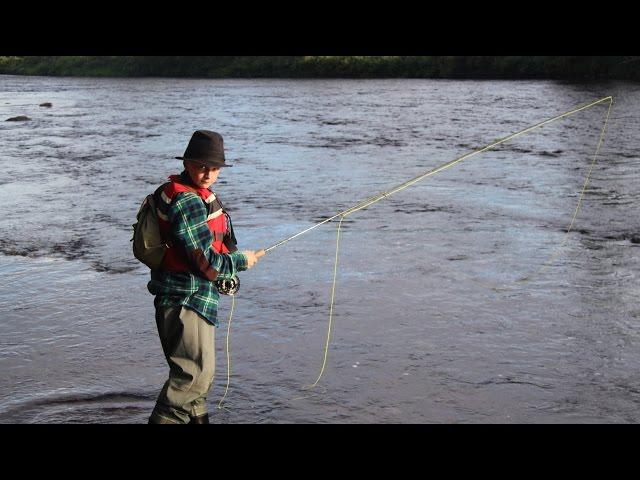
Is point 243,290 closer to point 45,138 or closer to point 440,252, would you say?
point 440,252

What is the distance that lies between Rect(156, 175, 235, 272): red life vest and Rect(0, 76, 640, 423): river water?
1056 mm

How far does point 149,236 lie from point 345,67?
170 ft

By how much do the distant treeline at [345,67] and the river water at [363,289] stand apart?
2370 cm

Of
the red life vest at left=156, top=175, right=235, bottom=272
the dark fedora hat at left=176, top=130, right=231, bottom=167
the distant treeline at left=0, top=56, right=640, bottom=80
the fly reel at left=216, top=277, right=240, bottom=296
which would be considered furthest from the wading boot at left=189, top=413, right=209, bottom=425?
the distant treeline at left=0, top=56, right=640, bottom=80

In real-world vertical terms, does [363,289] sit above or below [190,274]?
below

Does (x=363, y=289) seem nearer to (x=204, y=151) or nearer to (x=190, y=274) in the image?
(x=190, y=274)

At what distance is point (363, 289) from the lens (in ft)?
23.5

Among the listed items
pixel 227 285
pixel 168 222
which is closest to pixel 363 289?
pixel 227 285

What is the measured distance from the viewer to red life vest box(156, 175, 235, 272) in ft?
12.9

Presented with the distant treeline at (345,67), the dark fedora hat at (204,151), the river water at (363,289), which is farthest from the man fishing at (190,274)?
the distant treeline at (345,67)

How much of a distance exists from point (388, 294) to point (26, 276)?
3142 mm

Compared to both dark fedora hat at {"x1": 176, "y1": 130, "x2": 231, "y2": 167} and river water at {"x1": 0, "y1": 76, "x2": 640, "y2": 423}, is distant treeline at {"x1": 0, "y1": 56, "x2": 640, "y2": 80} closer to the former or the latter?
river water at {"x1": 0, "y1": 76, "x2": 640, "y2": 423}

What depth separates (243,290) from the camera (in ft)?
23.9
